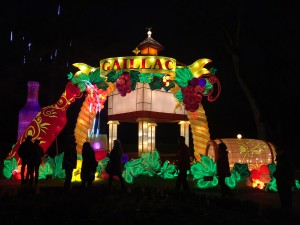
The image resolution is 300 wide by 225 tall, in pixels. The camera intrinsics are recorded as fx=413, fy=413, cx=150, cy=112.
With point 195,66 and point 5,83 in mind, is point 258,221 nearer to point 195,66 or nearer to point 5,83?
point 195,66

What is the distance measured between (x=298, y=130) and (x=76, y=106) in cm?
1494

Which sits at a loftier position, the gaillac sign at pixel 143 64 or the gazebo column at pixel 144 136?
the gaillac sign at pixel 143 64

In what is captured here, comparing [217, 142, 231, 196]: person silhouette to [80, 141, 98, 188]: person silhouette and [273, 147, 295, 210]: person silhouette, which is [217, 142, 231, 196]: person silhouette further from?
[80, 141, 98, 188]: person silhouette

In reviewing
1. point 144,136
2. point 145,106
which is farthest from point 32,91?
point 144,136

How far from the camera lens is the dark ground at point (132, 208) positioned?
20.7 feet

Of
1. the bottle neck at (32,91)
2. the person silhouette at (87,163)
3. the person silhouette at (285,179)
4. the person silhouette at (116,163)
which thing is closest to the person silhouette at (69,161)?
the person silhouette at (87,163)

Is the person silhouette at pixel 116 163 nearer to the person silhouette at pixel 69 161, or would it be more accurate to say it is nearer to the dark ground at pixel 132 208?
the dark ground at pixel 132 208

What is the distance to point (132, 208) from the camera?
7418 mm

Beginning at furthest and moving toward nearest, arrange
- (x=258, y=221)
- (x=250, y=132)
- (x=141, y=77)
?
(x=250, y=132) < (x=141, y=77) < (x=258, y=221)

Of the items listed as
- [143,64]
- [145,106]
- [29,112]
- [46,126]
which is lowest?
[46,126]

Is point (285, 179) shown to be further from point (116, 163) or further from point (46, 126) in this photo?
point (46, 126)

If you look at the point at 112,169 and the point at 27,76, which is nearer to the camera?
the point at 112,169

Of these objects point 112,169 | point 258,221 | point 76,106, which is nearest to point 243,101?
point 76,106

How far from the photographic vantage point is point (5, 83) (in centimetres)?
2491
